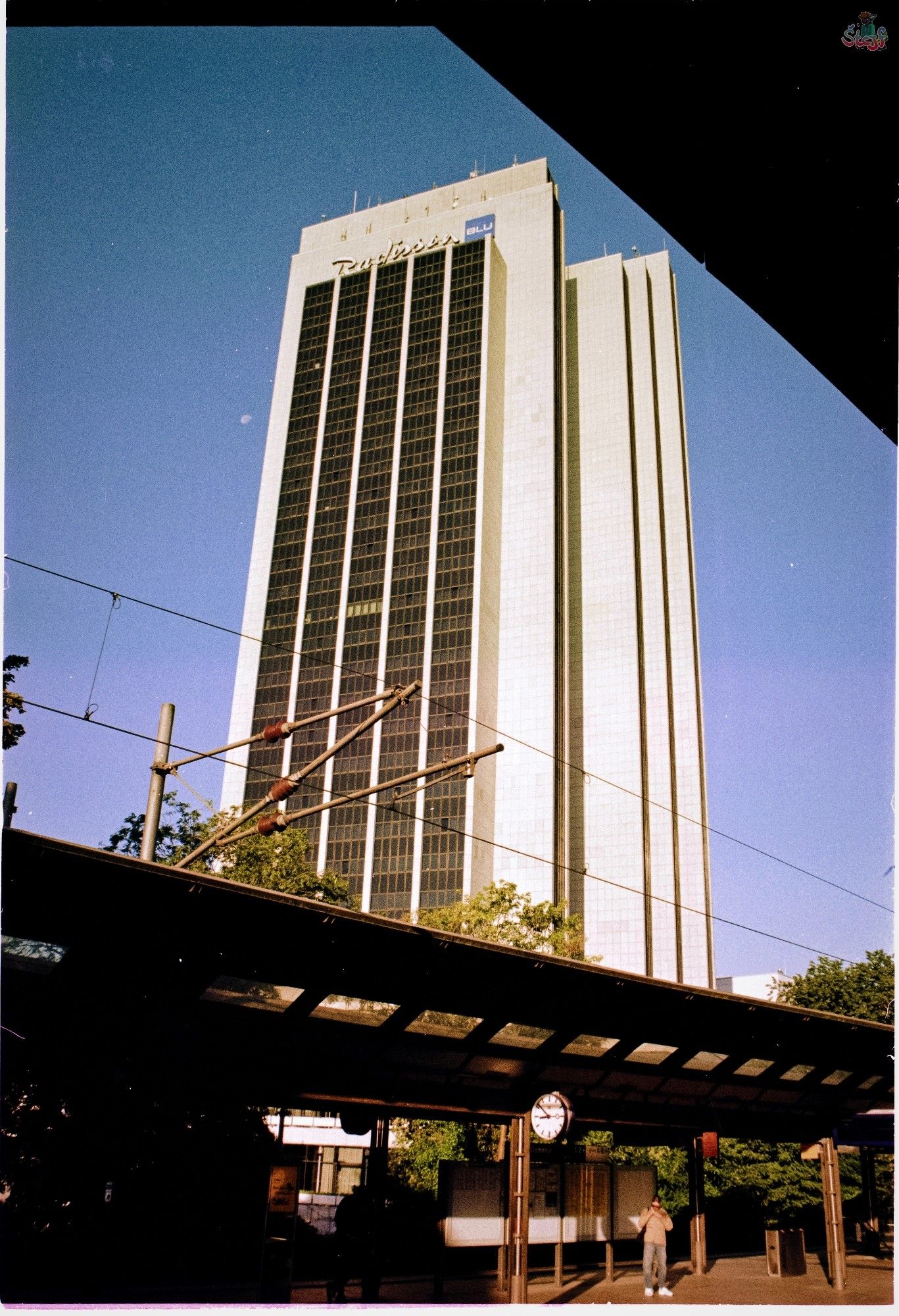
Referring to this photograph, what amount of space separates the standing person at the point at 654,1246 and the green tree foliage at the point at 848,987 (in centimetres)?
2920

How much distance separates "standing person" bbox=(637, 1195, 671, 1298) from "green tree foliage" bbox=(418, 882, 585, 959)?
20100 millimetres

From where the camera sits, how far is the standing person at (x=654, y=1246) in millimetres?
13703

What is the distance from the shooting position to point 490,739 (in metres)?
83.8

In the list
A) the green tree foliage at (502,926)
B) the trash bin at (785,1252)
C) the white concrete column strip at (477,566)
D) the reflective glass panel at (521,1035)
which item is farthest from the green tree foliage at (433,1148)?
the white concrete column strip at (477,566)

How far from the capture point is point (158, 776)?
466 inches

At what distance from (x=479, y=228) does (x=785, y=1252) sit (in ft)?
357

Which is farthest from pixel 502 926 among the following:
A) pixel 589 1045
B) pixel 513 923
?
pixel 589 1045

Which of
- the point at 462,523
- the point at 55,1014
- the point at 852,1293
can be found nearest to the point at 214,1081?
the point at 55,1014

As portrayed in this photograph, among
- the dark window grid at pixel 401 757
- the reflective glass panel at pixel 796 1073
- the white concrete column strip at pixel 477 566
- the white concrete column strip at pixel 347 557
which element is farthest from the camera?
the white concrete column strip at pixel 347 557

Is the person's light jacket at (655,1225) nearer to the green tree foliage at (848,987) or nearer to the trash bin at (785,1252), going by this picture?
the trash bin at (785,1252)

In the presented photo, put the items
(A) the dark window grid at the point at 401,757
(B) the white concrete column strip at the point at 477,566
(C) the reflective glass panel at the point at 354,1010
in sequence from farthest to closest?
(A) the dark window grid at the point at 401,757 < (B) the white concrete column strip at the point at 477,566 < (C) the reflective glass panel at the point at 354,1010

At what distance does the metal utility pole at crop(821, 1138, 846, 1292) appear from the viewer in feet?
54.0

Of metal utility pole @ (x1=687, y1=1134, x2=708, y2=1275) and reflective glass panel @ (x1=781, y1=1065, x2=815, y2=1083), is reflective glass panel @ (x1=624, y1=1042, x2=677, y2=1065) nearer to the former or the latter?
metal utility pole @ (x1=687, y1=1134, x2=708, y2=1275)

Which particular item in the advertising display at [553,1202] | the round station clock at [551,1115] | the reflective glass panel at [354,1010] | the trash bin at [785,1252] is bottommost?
the trash bin at [785,1252]
